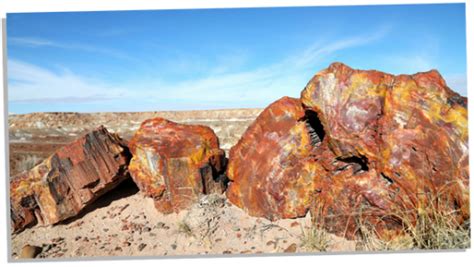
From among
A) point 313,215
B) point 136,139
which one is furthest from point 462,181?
point 136,139

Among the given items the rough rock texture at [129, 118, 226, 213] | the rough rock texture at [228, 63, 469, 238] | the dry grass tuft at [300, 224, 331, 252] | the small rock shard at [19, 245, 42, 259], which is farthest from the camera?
the rough rock texture at [129, 118, 226, 213]

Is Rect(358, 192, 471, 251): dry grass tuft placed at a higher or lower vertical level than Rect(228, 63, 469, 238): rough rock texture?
lower

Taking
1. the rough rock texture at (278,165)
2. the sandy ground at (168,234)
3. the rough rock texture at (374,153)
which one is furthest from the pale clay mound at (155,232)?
the rough rock texture at (374,153)

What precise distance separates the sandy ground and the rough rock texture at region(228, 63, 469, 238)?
232 millimetres

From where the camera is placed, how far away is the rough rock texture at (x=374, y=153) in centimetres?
A: 329

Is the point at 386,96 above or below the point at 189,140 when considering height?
above

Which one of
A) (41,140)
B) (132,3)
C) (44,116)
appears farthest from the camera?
(44,116)

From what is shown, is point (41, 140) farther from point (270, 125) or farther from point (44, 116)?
point (270, 125)

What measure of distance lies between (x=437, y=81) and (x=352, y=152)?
914mm

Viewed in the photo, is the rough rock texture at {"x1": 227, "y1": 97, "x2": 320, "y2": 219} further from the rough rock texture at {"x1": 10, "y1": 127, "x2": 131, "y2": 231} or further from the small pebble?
the rough rock texture at {"x1": 10, "y1": 127, "x2": 131, "y2": 231}

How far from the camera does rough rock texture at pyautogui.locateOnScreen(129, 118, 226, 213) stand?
408 cm

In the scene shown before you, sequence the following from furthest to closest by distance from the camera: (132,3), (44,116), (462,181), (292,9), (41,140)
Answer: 1. (44,116)
2. (41,140)
3. (292,9)
4. (132,3)
5. (462,181)

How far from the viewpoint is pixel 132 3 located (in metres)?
3.67

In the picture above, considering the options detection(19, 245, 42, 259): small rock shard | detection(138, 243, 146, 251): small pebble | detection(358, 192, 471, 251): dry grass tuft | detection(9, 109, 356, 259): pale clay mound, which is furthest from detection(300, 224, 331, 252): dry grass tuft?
detection(19, 245, 42, 259): small rock shard
